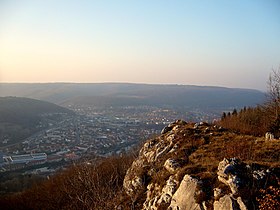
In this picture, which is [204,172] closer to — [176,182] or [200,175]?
[200,175]

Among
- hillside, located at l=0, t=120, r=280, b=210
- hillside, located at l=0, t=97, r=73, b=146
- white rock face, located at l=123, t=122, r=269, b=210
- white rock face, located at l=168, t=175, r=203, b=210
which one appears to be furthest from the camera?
hillside, located at l=0, t=97, r=73, b=146

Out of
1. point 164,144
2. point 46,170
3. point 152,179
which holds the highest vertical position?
point 164,144

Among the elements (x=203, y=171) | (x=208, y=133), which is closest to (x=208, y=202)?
(x=203, y=171)

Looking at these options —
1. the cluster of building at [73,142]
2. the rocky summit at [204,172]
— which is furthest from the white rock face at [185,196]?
the cluster of building at [73,142]

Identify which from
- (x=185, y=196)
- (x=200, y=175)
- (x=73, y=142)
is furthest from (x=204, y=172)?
(x=73, y=142)

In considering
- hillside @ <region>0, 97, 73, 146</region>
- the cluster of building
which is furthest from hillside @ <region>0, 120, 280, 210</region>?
hillside @ <region>0, 97, 73, 146</region>

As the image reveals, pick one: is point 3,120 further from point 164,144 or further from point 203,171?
point 203,171

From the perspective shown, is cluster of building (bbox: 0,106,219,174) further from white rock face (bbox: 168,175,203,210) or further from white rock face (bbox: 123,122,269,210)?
white rock face (bbox: 168,175,203,210)
